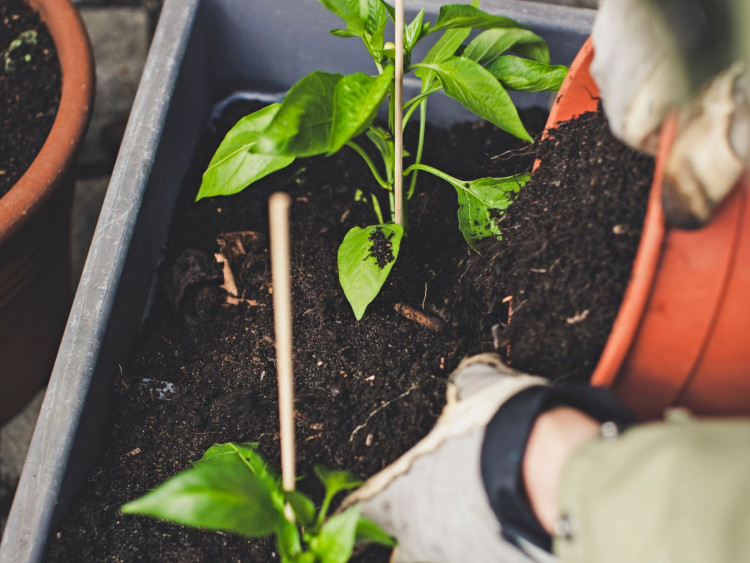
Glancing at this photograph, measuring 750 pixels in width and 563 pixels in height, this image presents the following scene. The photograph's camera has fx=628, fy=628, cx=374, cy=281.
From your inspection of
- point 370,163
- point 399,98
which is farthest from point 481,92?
point 370,163

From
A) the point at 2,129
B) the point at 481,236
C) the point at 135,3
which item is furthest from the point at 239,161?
the point at 135,3

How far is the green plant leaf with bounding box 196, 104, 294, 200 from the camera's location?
2.80ft

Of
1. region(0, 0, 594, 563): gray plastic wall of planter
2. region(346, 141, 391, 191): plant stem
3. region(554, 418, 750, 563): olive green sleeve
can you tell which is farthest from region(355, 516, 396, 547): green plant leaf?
region(346, 141, 391, 191): plant stem

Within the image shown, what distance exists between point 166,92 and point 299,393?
1.86 ft

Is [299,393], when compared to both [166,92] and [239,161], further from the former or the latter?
[166,92]

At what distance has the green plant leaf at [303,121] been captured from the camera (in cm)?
69

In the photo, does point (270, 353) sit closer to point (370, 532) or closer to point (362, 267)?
point (362, 267)

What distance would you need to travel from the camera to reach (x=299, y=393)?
0.94 m

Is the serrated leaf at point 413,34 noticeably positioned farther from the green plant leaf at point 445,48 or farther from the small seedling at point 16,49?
the small seedling at point 16,49

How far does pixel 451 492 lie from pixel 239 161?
0.51 metres

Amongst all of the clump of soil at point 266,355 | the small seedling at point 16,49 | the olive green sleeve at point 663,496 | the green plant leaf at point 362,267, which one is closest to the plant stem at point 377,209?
the clump of soil at point 266,355

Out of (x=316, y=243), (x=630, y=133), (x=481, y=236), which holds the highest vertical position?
(x=630, y=133)

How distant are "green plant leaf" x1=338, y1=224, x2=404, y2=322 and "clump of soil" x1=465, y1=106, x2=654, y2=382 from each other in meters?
0.16

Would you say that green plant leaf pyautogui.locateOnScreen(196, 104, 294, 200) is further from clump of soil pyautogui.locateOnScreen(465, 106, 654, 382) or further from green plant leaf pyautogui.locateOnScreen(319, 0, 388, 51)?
clump of soil pyautogui.locateOnScreen(465, 106, 654, 382)
